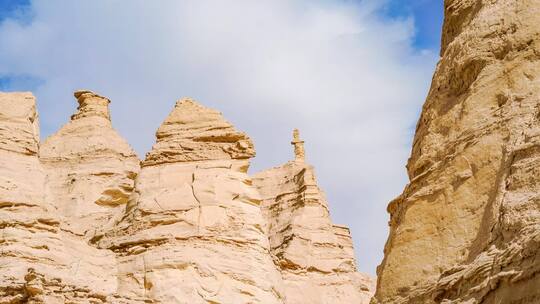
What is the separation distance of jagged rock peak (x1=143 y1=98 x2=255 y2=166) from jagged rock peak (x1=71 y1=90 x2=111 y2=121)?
40.0ft

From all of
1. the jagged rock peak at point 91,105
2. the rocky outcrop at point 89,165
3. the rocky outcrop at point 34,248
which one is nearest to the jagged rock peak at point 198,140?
the rocky outcrop at point 34,248

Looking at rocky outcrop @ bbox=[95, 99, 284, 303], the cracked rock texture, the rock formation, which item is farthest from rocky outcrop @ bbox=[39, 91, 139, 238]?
the rock formation

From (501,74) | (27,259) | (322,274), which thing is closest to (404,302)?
(501,74)

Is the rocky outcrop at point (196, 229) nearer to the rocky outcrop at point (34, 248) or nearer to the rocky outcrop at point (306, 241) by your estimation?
the rocky outcrop at point (34, 248)

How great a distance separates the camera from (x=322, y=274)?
40625 millimetres

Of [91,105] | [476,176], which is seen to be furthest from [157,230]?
[91,105]

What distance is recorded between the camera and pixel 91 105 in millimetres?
37250

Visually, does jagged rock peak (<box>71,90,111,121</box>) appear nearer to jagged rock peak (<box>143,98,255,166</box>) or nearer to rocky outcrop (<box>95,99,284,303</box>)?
jagged rock peak (<box>143,98,255,166</box>)

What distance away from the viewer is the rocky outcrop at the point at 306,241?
3950cm

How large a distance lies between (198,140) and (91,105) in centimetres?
1410

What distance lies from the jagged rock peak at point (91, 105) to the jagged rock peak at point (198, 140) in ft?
40.0

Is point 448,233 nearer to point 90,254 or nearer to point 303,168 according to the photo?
point 90,254

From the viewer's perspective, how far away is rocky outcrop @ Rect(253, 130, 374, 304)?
39500mm

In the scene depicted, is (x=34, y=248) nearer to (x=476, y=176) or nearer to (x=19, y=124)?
(x=19, y=124)
